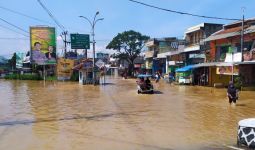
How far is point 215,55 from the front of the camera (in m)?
46.3

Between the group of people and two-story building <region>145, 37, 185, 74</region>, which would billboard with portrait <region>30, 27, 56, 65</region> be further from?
the group of people

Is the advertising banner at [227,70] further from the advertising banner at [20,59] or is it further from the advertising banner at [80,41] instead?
the advertising banner at [20,59]

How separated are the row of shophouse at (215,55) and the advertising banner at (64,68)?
1617 centimetres

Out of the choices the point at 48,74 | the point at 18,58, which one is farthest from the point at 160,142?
the point at 18,58

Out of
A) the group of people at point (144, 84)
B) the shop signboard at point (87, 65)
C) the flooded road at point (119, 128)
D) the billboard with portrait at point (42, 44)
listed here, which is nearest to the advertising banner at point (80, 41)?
the shop signboard at point (87, 65)

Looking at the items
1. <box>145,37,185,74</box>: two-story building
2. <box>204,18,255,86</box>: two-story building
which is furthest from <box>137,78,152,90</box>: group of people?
<box>145,37,185,74</box>: two-story building

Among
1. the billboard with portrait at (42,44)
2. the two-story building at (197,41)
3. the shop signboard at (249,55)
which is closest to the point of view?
the shop signboard at (249,55)

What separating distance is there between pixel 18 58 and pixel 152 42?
45.6 meters

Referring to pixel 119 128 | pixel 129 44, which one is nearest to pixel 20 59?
pixel 129 44

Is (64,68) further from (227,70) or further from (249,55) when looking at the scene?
(249,55)

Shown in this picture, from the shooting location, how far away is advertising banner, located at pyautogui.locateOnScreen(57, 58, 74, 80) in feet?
215

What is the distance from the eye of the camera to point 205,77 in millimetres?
47000

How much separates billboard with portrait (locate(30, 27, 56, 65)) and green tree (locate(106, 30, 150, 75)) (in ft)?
73.6

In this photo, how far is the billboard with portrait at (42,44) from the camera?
6450 centimetres
